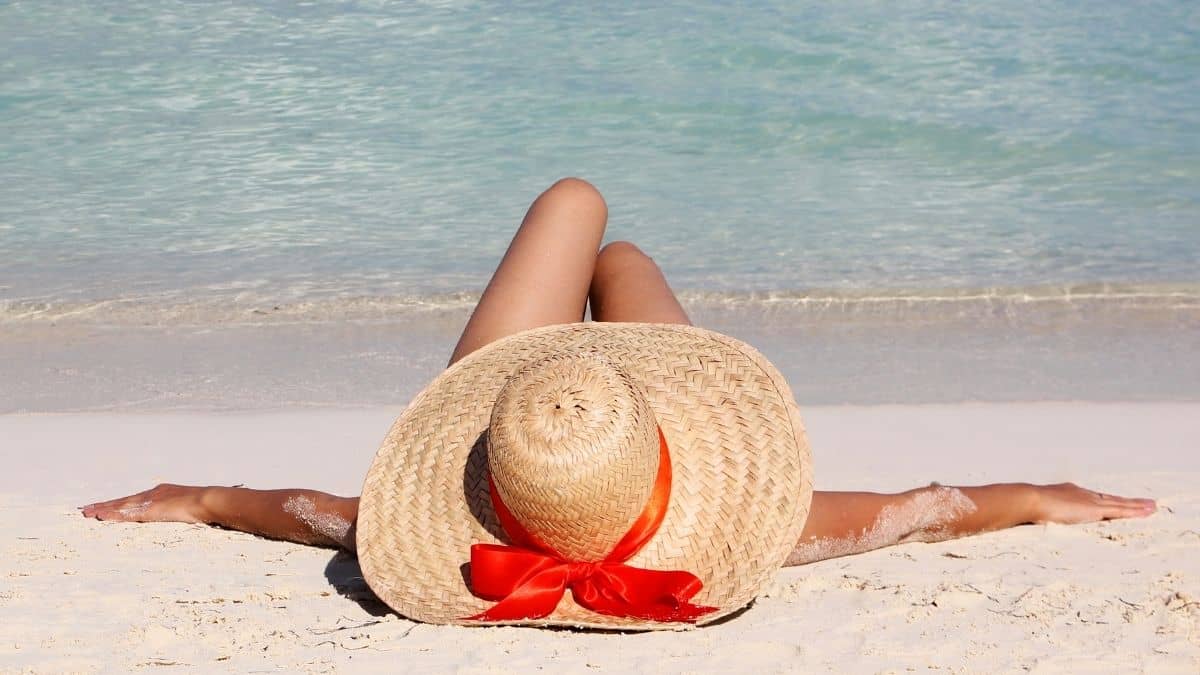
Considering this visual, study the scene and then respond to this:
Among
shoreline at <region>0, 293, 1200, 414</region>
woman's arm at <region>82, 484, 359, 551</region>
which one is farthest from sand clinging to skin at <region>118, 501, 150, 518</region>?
shoreline at <region>0, 293, 1200, 414</region>

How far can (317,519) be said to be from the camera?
10.3 ft

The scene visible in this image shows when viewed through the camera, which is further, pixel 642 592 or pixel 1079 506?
pixel 1079 506

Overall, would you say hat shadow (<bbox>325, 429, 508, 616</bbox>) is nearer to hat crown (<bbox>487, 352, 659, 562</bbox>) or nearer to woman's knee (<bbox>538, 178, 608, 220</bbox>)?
hat crown (<bbox>487, 352, 659, 562</bbox>)

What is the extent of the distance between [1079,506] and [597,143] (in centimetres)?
531

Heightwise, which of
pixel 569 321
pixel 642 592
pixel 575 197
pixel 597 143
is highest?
pixel 575 197

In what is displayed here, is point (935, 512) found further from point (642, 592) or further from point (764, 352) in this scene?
point (764, 352)

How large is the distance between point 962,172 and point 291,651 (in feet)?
19.4

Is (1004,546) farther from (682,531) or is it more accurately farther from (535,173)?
(535,173)

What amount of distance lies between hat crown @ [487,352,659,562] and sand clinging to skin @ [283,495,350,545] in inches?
34.1

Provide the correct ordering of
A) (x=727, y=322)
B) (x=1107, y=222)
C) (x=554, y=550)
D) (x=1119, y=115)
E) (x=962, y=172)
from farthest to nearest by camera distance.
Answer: (x=1119, y=115) < (x=962, y=172) < (x=1107, y=222) < (x=727, y=322) < (x=554, y=550)

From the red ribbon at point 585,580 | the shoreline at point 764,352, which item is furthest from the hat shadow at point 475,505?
the shoreline at point 764,352

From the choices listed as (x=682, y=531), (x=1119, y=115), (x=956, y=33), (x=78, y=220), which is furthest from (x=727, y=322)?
(x=956, y=33)

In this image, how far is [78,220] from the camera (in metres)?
6.87

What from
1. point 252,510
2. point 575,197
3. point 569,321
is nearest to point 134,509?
point 252,510
